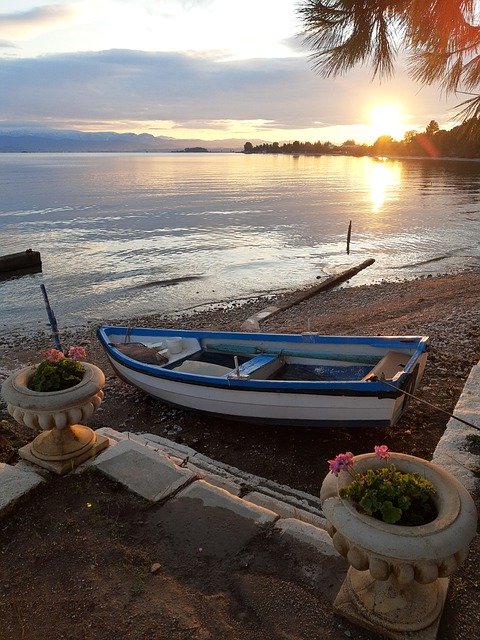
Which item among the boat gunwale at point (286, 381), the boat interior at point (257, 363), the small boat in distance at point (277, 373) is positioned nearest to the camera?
the boat gunwale at point (286, 381)

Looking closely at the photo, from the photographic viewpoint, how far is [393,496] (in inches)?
122

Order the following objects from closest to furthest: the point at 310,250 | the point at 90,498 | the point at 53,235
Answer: the point at 90,498 → the point at 310,250 → the point at 53,235

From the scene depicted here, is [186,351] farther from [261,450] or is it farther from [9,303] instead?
[9,303]

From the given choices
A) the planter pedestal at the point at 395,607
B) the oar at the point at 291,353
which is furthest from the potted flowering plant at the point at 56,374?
the oar at the point at 291,353

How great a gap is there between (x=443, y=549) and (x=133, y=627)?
2.27 meters

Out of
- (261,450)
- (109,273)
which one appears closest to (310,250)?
(109,273)

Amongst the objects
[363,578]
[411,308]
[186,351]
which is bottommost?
[411,308]

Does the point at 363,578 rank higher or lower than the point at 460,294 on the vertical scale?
higher

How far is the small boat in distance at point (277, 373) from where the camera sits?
652cm

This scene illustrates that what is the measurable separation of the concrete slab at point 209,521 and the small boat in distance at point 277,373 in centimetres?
240

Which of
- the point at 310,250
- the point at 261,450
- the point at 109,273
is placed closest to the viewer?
the point at 261,450

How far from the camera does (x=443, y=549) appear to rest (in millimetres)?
2824

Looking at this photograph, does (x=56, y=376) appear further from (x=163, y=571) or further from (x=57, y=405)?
(x=163, y=571)

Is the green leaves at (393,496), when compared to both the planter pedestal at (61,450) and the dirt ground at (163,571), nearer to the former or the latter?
the dirt ground at (163,571)
